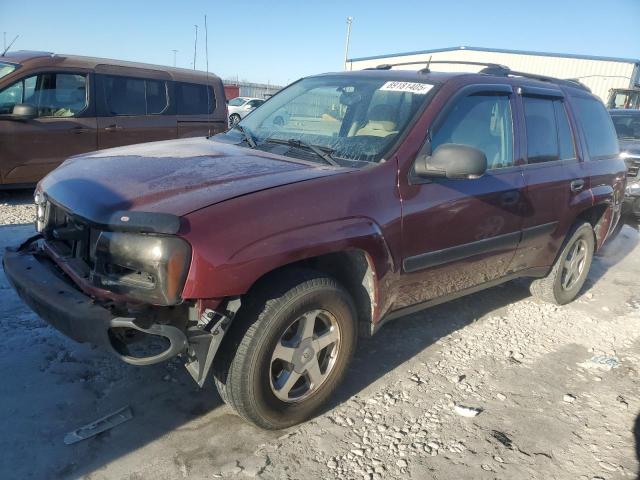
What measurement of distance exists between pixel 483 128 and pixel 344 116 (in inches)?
36.8

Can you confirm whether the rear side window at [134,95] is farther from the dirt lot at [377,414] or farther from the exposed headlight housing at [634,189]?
the exposed headlight housing at [634,189]

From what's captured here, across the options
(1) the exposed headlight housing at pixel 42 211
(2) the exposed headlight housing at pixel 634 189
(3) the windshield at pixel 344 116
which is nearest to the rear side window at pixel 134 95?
(3) the windshield at pixel 344 116

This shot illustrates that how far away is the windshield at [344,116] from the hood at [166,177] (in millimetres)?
304

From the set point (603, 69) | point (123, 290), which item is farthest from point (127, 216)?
point (603, 69)

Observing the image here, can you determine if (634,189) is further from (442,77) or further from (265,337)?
(265,337)

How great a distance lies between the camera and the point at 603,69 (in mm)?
31844

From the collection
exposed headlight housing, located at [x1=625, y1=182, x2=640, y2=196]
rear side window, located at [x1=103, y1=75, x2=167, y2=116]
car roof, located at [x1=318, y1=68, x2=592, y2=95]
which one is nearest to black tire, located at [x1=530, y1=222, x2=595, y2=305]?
car roof, located at [x1=318, y1=68, x2=592, y2=95]

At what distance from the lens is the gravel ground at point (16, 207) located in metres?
5.70

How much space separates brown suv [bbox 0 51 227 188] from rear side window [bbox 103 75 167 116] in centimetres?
1

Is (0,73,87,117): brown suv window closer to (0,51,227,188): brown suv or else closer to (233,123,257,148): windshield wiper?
(0,51,227,188): brown suv

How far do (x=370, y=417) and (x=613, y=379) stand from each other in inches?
73.0

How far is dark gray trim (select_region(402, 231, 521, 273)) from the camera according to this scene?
9.59ft

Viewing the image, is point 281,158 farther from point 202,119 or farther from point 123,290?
point 202,119

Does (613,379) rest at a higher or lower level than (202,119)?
lower
